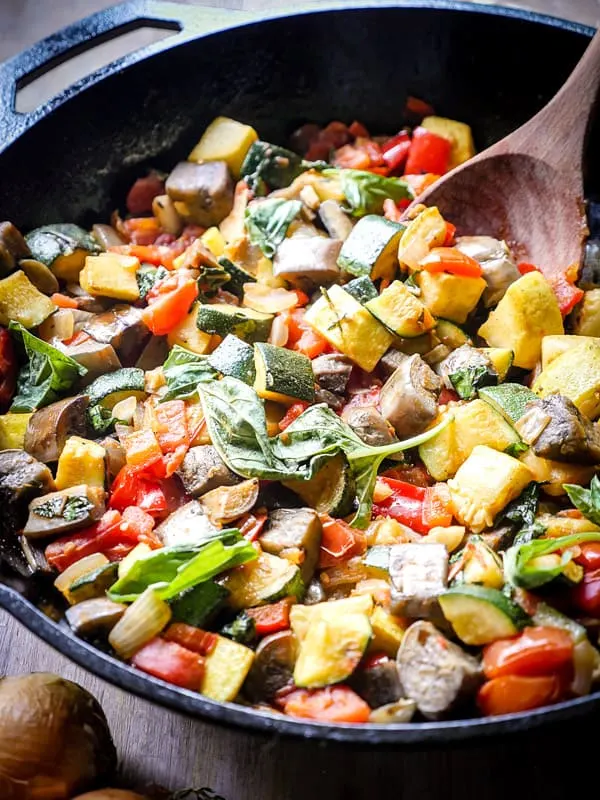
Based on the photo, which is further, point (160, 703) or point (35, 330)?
point (35, 330)

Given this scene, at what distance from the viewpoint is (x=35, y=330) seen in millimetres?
3586

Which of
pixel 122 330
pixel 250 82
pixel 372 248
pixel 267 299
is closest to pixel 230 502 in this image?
pixel 122 330

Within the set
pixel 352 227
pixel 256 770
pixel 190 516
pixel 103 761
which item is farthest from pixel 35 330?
pixel 256 770

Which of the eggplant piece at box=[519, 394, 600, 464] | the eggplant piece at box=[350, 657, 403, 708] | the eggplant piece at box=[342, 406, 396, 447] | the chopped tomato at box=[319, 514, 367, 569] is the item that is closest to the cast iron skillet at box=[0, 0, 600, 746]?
the eggplant piece at box=[519, 394, 600, 464]

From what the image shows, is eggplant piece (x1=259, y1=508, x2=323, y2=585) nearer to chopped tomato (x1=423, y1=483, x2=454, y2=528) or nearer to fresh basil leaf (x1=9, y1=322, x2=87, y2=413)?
chopped tomato (x1=423, y1=483, x2=454, y2=528)

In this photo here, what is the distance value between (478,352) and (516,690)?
4.73ft

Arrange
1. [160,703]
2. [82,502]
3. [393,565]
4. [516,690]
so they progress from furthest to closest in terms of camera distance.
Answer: [82,502], [393,565], [516,690], [160,703]

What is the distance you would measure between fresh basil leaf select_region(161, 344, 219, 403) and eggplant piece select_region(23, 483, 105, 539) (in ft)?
1.90

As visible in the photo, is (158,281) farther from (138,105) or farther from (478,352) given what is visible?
(478,352)

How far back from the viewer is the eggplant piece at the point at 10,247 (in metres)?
3.53

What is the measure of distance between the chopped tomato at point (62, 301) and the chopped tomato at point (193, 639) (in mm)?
1661

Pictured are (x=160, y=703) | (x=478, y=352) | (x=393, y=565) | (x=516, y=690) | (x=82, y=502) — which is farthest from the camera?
(x=478, y=352)

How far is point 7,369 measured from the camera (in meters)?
3.46

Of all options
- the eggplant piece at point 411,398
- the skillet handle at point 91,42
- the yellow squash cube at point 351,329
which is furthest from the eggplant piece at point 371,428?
the skillet handle at point 91,42
